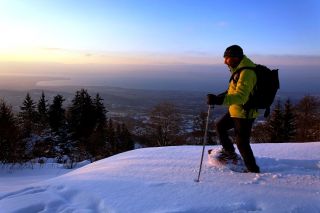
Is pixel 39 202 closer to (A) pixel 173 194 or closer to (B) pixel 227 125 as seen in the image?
(A) pixel 173 194

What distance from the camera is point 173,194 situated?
4.61 m

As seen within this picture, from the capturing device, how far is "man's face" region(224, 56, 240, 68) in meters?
5.39

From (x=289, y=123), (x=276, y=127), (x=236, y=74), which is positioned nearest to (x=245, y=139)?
(x=236, y=74)

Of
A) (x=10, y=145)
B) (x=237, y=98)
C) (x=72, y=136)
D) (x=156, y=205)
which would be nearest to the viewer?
(x=156, y=205)

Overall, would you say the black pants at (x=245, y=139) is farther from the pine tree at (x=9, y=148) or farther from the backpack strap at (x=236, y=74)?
the pine tree at (x=9, y=148)

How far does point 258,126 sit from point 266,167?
124 feet

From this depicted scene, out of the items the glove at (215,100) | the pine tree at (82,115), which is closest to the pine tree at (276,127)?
the pine tree at (82,115)

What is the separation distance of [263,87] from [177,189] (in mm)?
1830

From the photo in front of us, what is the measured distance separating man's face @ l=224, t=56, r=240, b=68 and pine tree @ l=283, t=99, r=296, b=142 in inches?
1550

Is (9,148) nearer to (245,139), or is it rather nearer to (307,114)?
(245,139)

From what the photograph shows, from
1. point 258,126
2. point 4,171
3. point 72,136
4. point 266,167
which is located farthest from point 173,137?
point 266,167

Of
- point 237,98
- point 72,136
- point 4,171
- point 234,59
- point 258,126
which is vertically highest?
point 234,59

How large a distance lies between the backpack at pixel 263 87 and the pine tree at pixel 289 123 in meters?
39.3

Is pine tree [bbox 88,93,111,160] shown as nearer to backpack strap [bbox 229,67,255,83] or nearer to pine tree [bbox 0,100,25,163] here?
pine tree [bbox 0,100,25,163]
